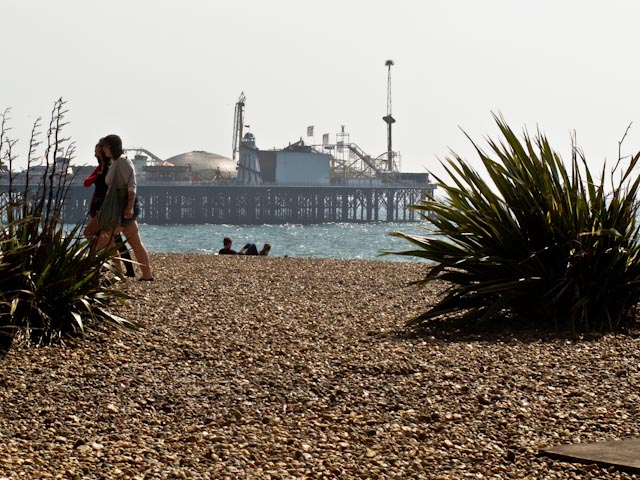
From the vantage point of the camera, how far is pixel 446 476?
12.7 feet

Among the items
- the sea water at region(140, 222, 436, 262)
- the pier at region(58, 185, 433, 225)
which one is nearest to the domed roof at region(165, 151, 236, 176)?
the pier at region(58, 185, 433, 225)

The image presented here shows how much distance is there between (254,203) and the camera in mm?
129375

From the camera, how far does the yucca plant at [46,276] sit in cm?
629

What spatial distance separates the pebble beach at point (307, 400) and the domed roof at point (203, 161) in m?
141

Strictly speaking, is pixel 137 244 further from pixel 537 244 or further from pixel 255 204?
pixel 255 204

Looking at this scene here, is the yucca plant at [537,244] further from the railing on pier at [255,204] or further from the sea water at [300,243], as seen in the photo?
the railing on pier at [255,204]

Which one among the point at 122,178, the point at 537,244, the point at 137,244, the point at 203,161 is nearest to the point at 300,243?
the point at 137,244

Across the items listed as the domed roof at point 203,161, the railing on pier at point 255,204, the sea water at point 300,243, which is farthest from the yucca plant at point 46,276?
the domed roof at point 203,161

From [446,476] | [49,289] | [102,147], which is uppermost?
[102,147]

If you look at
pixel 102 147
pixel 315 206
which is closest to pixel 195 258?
pixel 102 147

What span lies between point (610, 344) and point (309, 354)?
1.81 meters

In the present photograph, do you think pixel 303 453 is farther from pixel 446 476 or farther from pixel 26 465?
pixel 26 465

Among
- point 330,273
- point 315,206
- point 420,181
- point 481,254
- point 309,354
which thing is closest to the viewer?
→ point 309,354

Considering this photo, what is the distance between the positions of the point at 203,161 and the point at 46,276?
14607cm
